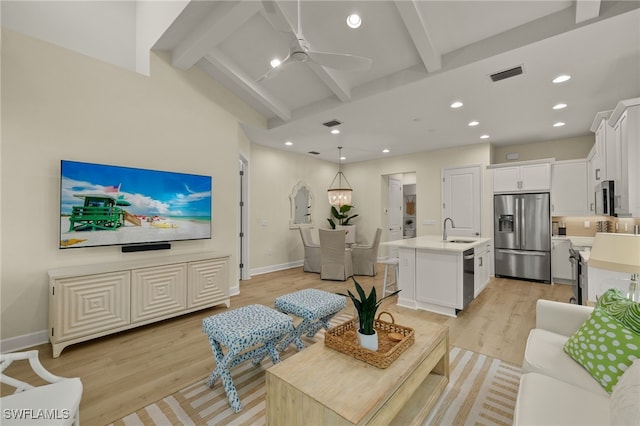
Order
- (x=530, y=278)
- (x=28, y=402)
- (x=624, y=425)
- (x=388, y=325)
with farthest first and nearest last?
1. (x=530, y=278)
2. (x=388, y=325)
3. (x=28, y=402)
4. (x=624, y=425)

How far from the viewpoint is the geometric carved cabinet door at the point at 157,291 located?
115 inches

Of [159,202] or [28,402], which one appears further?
[159,202]

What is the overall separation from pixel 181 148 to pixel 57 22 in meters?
1.75

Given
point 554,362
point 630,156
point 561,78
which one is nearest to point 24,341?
point 554,362

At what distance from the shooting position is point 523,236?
5.15 metres

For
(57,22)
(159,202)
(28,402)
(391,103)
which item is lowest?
(28,402)

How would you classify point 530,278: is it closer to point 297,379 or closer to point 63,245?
point 297,379

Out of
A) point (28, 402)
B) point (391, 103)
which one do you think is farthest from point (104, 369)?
point (391, 103)

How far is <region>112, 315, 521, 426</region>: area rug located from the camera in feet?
5.58

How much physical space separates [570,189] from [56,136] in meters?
7.54

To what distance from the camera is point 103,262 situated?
10.0 ft

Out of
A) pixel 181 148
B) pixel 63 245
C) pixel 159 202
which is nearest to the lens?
pixel 63 245

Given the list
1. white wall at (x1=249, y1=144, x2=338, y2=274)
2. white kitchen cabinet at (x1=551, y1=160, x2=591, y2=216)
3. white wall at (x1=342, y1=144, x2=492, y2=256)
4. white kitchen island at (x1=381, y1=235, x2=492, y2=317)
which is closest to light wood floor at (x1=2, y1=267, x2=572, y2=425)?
white kitchen island at (x1=381, y1=235, x2=492, y2=317)

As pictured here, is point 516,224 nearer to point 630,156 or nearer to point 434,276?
point 434,276
